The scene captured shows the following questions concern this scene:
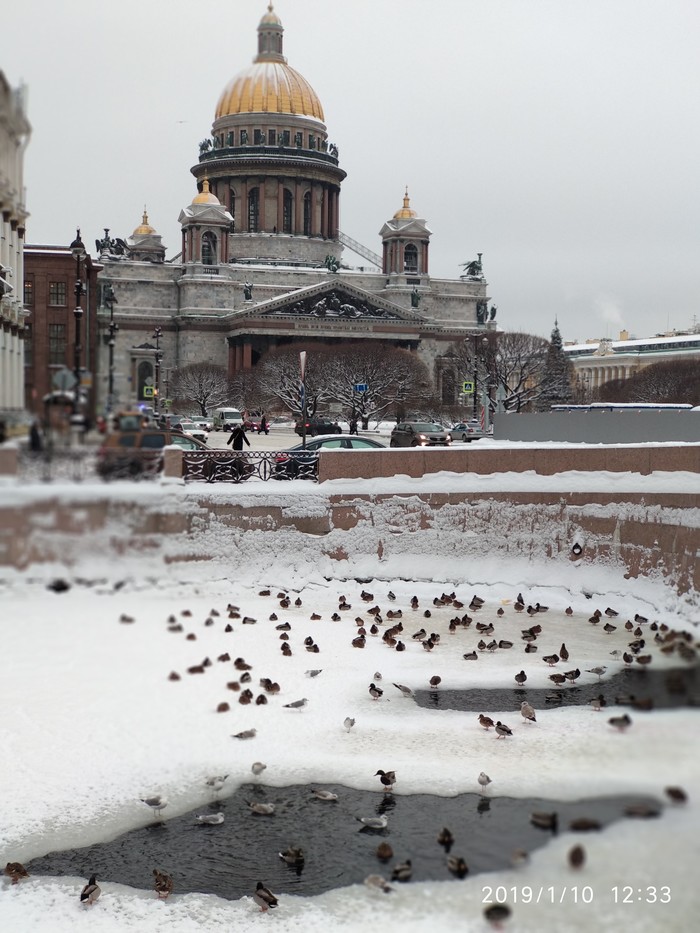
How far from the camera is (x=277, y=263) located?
85188mm

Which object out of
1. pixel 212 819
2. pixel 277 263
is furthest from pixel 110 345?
pixel 277 263

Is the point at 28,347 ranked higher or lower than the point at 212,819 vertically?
higher

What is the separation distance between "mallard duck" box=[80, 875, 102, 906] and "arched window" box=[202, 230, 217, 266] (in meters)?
70.7

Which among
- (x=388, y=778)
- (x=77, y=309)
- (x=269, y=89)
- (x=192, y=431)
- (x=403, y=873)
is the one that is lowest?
(x=403, y=873)

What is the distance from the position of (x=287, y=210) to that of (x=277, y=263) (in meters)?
8.13

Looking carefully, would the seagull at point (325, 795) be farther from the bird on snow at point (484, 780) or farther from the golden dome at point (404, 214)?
the golden dome at point (404, 214)

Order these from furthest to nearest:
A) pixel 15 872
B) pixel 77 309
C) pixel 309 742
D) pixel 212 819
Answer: pixel 309 742
pixel 212 819
pixel 15 872
pixel 77 309

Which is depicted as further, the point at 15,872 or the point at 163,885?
the point at 15,872

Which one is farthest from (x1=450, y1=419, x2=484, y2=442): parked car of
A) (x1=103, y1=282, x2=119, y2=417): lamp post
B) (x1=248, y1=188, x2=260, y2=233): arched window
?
(x1=248, y1=188, x2=260, y2=233): arched window

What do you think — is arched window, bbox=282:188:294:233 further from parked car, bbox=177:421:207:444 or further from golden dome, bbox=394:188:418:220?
parked car, bbox=177:421:207:444

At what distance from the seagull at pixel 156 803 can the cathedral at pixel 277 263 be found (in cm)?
5152

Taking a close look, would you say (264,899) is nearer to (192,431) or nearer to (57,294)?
(57,294)

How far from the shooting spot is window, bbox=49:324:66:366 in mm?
2717

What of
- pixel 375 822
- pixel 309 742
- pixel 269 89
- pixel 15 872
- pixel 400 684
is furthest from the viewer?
pixel 269 89
